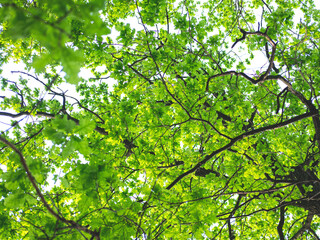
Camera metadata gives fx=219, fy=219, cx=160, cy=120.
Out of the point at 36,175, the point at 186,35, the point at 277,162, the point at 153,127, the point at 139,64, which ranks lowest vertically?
the point at 36,175

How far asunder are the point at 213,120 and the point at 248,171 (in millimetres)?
946

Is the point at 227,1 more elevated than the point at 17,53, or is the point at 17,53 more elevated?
the point at 227,1

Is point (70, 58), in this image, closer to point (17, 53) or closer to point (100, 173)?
point (100, 173)

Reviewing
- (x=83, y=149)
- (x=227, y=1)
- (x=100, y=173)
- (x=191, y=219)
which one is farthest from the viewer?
(x=227, y=1)

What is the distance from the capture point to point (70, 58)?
0.90 m

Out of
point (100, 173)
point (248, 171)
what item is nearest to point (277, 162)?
point (248, 171)

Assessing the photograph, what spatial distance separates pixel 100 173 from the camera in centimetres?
177

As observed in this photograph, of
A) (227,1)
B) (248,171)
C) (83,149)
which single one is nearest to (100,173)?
(83,149)

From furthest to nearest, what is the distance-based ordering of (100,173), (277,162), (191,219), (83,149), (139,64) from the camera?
(139,64), (277,162), (191,219), (100,173), (83,149)

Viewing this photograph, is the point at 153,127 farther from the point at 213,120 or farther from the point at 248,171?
the point at 248,171

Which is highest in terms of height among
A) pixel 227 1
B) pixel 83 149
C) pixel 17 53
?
pixel 227 1

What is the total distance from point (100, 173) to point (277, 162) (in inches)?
129

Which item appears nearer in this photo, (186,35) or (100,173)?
(100,173)

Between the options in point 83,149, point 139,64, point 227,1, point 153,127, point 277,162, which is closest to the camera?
point 83,149
